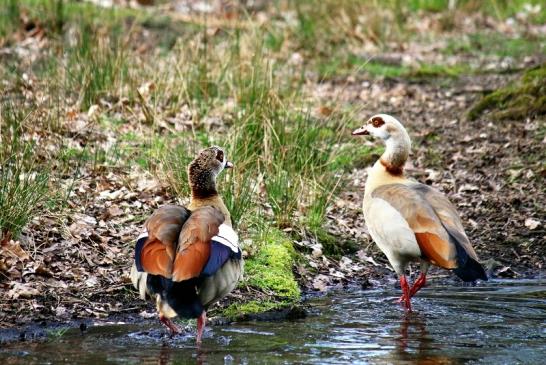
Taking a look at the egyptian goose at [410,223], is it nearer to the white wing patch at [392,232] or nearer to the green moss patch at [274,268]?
the white wing patch at [392,232]

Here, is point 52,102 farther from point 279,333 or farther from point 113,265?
point 279,333

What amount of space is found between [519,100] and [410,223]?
510 cm

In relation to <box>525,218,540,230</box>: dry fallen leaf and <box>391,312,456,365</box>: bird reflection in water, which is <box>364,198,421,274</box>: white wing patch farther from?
<box>525,218,540,230</box>: dry fallen leaf

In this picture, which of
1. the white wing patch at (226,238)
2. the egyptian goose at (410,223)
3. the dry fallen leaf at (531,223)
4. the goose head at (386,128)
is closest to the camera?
the white wing patch at (226,238)

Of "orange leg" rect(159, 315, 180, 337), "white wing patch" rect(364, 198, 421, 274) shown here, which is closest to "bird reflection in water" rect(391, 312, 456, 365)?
"white wing patch" rect(364, 198, 421, 274)

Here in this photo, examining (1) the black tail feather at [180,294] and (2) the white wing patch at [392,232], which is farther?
(2) the white wing patch at [392,232]

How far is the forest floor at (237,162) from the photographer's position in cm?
741

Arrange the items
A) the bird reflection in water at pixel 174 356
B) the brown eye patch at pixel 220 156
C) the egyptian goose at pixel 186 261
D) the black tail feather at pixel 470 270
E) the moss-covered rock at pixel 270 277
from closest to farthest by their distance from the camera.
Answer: the bird reflection in water at pixel 174 356, the egyptian goose at pixel 186 261, the black tail feather at pixel 470 270, the moss-covered rock at pixel 270 277, the brown eye patch at pixel 220 156

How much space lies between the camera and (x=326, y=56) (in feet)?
50.6

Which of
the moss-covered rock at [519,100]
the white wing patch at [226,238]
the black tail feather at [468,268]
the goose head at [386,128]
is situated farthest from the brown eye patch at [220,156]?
the moss-covered rock at [519,100]

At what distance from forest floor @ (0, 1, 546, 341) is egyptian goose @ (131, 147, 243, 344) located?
805 millimetres

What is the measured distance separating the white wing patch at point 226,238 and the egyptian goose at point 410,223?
1.57m

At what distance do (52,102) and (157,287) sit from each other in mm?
4613

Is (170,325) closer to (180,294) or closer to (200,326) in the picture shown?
(200,326)
